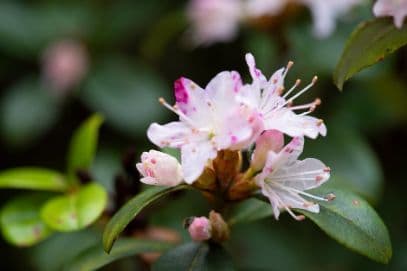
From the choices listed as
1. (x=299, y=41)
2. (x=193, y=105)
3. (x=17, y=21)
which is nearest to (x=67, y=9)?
(x=17, y=21)

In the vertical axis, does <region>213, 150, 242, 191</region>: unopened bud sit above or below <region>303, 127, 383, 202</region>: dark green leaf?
above

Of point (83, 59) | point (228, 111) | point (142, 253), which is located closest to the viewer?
point (228, 111)

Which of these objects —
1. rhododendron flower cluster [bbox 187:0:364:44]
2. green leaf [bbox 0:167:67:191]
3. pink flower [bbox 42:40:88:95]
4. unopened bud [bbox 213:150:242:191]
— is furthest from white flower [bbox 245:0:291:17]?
pink flower [bbox 42:40:88:95]

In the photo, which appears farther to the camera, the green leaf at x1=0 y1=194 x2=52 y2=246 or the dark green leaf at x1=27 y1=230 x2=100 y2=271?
the dark green leaf at x1=27 y1=230 x2=100 y2=271

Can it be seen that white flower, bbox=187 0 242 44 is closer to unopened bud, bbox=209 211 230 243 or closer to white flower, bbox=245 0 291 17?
white flower, bbox=245 0 291 17

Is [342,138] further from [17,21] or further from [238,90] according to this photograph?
[17,21]

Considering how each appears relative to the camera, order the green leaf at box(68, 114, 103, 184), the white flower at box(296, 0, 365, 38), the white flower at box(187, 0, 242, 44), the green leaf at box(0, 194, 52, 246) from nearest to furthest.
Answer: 1. the green leaf at box(0, 194, 52, 246)
2. the green leaf at box(68, 114, 103, 184)
3. the white flower at box(296, 0, 365, 38)
4. the white flower at box(187, 0, 242, 44)
